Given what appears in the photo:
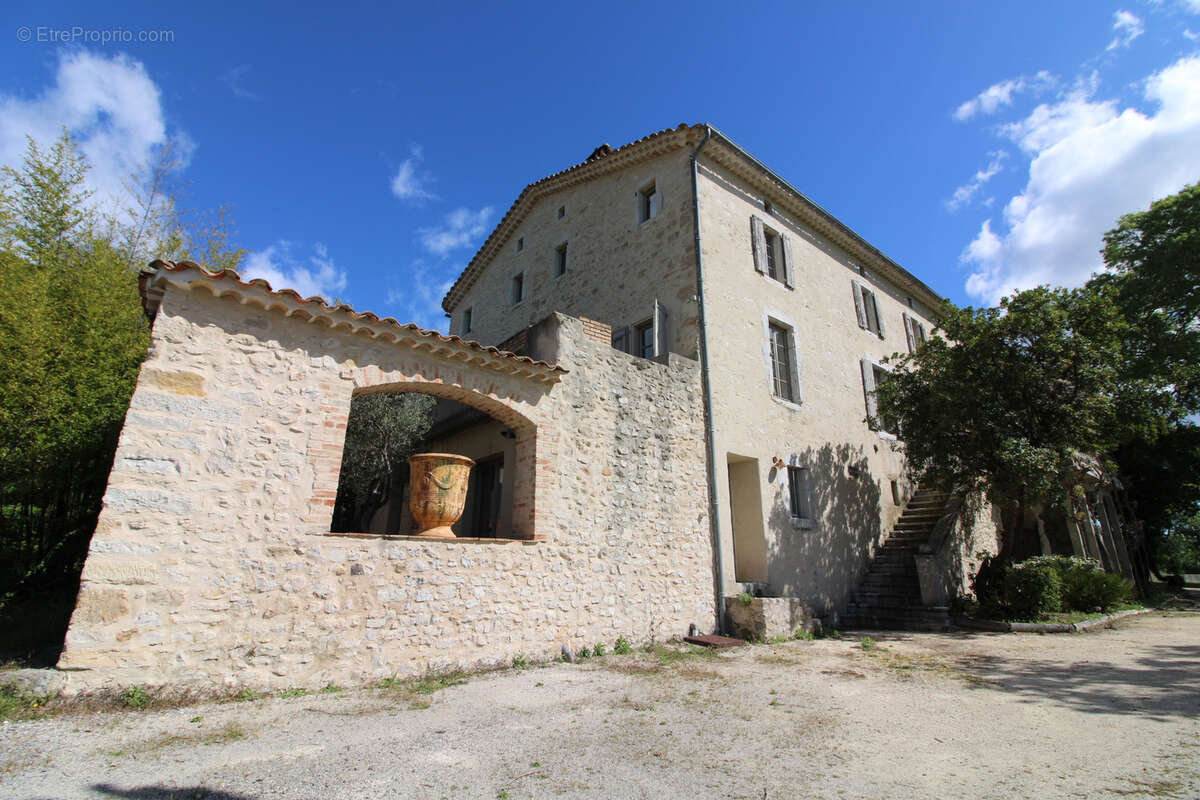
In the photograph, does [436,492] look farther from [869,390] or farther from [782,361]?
[869,390]

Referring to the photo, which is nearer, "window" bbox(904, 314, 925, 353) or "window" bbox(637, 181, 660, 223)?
"window" bbox(637, 181, 660, 223)

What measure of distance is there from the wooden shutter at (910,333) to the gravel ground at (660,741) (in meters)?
11.0

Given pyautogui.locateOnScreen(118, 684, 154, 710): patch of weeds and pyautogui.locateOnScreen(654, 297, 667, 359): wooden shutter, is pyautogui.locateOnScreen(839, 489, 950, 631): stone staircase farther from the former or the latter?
pyautogui.locateOnScreen(118, 684, 154, 710): patch of weeds

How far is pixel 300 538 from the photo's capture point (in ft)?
17.0

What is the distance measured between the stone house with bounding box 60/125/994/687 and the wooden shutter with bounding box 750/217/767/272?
0.05 metres

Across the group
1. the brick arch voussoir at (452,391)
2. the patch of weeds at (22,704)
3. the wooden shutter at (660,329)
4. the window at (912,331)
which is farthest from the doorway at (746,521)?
the window at (912,331)

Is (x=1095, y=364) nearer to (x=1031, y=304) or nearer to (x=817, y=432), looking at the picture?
(x=1031, y=304)

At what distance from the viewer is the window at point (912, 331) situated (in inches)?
612

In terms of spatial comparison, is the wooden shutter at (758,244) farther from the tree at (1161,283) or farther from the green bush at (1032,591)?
the tree at (1161,283)

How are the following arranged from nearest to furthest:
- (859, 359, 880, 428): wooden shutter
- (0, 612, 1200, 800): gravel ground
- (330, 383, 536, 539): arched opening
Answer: (0, 612, 1200, 800): gravel ground, (330, 383, 536, 539): arched opening, (859, 359, 880, 428): wooden shutter

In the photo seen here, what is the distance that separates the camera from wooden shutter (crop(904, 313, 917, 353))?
50.9ft

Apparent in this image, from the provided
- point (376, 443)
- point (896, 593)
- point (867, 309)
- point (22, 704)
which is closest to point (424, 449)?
point (376, 443)

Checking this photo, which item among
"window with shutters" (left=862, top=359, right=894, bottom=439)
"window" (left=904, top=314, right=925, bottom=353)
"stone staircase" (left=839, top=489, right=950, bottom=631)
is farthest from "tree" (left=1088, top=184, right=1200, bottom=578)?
"stone staircase" (left=839, top=489, right=950, bottom=631)

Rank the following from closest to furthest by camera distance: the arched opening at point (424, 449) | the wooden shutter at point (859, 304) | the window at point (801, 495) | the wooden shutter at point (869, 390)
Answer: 1. the arched opening at point (424, 449)
2. the window at point (801, 495)
3. the wooden shutter at point (869, 390)
4. the wooden shutter at point (859, 304)
